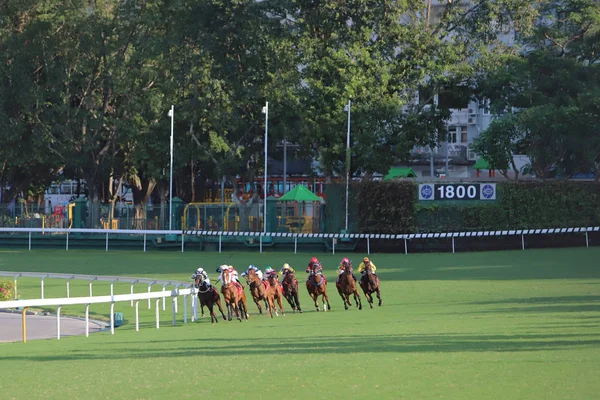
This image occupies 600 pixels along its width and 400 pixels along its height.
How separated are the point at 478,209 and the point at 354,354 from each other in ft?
104

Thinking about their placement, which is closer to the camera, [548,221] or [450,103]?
[548,221]

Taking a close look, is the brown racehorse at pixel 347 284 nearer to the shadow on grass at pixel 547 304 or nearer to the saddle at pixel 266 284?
the saddle at pixel 266 284

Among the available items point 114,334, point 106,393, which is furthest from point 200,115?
point 106,393

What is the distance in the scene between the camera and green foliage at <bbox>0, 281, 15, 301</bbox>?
2608 cm

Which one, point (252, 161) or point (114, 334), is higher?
point (252, 161)

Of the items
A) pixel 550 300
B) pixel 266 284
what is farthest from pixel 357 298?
pixel 550 300

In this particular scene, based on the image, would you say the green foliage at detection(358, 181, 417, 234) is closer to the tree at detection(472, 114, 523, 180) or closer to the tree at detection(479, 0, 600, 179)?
the tree at detection(472, 114, 523, 180)

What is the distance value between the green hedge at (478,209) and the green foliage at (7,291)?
19.8 m

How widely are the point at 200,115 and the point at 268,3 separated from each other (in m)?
6.89

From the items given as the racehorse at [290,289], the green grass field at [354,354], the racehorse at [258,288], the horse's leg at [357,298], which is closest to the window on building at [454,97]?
the green grass field at [354,354]

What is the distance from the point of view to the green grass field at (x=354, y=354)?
9.81 m

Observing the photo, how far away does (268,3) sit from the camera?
4947cm

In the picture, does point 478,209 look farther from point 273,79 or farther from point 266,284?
point 266,284

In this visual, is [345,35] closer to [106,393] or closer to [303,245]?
[303,245]
